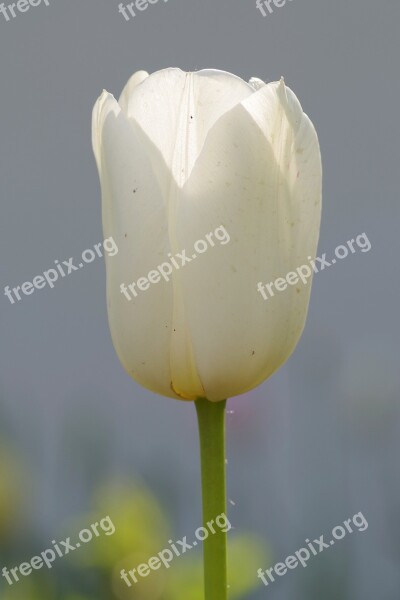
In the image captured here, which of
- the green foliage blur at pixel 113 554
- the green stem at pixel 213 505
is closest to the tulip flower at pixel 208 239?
the green stem at pixel 213 505

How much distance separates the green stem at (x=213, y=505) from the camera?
53cm

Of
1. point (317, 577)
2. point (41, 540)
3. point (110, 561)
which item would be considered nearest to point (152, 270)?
point (110, 561)

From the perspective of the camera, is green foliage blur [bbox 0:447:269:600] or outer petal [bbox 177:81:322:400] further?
green foliage blur [bbox 0:447:269:600]

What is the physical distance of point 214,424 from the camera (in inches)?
22.1

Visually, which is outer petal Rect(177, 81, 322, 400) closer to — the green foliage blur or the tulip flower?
the tulip flower

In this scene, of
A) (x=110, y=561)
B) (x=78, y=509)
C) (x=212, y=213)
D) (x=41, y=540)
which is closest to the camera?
(x=212, y=213)

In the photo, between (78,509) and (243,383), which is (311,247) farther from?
(78,509)

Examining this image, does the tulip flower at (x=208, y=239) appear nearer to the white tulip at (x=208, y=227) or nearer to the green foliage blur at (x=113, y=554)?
the white tulip at (x=208, y=227)

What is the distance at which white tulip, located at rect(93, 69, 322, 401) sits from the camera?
1.78ft

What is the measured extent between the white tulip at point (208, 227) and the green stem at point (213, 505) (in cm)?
3

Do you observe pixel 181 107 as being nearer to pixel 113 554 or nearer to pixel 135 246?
pixel 135 246

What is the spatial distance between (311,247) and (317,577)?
3.51ft

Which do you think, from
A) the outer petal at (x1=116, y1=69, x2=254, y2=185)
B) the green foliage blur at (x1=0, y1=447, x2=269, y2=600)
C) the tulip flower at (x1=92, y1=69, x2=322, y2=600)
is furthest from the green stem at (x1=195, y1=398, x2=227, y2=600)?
the green foliage blur at (x1=0, y1=447, x2=269, y2=600)

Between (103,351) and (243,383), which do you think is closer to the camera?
(243,383)
